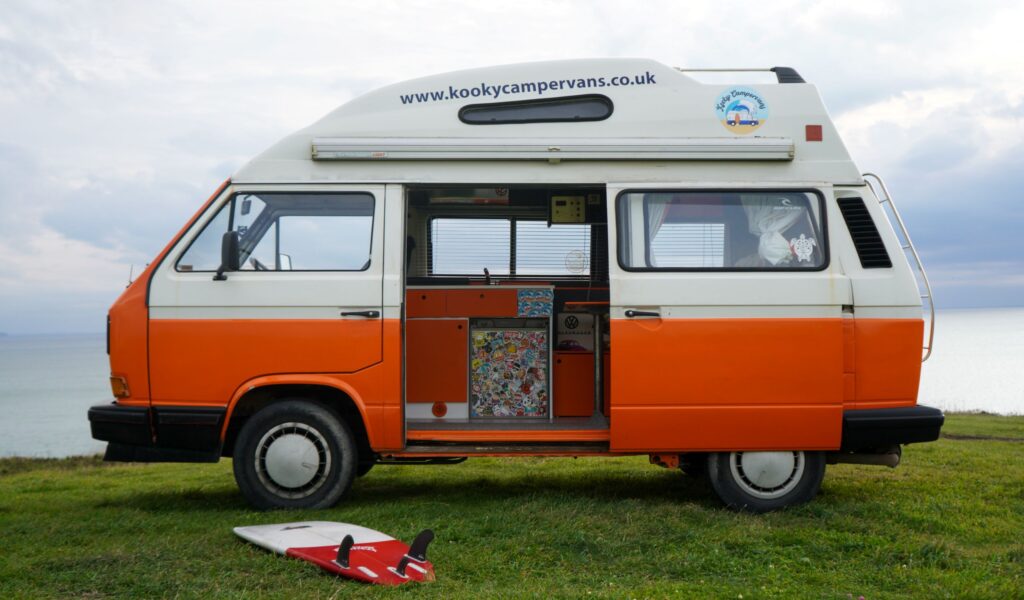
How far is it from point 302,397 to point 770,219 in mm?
3700

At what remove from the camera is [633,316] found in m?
6.68

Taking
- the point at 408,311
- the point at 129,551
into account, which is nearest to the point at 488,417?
the point at 408,311

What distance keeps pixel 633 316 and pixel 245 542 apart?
3.01 m

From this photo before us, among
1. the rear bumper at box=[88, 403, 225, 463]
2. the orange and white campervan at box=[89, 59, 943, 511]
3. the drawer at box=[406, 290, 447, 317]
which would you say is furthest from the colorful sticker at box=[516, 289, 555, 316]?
the rear bumper at box=[88, 403, 225, 463]

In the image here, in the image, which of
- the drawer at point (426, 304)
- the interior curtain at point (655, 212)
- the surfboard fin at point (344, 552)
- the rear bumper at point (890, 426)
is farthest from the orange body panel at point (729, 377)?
the surfboard fin at point (344, 552)

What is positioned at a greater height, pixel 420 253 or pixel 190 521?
pixel 420 253

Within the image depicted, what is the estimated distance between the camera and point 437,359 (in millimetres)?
7910

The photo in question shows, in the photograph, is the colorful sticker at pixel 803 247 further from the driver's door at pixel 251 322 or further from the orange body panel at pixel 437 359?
the driver's door at pixel 251 322

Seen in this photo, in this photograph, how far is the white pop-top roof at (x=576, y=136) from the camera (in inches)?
271

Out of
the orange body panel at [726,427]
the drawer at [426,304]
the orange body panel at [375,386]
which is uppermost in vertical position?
the drawer at [426,304]

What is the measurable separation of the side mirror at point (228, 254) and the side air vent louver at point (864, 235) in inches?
174

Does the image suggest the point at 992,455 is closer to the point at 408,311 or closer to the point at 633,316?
the point at 633,316

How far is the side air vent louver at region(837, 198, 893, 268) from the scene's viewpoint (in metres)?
6.81

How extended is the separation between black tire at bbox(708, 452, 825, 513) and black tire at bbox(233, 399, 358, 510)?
273cm
